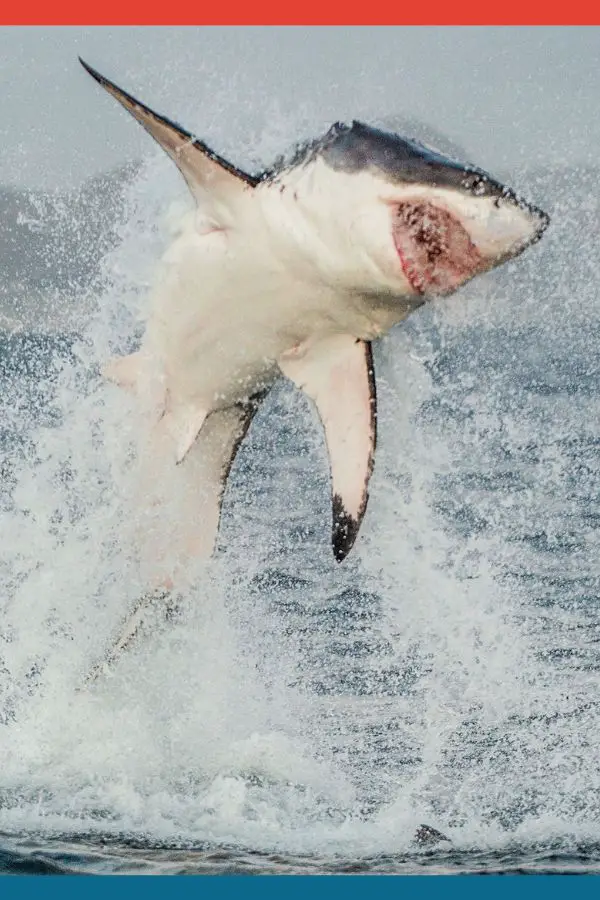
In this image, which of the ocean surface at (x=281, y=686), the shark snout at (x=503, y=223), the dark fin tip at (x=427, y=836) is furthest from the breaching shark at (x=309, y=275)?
the dark fin tip at (x=427, y=836)

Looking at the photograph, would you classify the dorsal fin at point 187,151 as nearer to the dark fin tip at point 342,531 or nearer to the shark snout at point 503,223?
the shark snout at point 503,223

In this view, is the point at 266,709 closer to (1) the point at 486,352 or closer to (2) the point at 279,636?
(2) the point at 279,636

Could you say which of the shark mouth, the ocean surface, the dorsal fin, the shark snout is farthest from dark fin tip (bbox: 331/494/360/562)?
the shark snout

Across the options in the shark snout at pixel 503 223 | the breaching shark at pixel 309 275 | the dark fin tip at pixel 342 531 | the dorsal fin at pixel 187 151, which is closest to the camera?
the shark snout at pixel 503 223

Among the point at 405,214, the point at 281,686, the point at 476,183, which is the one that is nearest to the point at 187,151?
the point at 405,214

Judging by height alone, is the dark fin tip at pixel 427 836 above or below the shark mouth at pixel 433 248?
below

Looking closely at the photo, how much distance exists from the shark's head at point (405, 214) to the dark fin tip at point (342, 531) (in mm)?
1240

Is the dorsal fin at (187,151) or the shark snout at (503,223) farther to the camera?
the dorsal fin at (187,151)

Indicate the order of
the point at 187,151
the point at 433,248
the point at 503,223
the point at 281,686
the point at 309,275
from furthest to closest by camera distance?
the point at 281,686 < the point at 187,151 < the point at 309,275 < the point at 433,248 < the point at 503,223

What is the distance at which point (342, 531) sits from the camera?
19.2ft

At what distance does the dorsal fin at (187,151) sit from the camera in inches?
216

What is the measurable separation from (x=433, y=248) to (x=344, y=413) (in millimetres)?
1413

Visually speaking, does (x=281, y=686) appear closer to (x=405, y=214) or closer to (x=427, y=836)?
(x=427, y=836)

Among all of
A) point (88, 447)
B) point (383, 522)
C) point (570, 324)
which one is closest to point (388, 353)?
point (383, 522)
